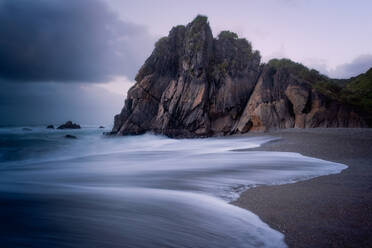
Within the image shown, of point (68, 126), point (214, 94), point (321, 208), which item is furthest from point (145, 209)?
point (68, 126)

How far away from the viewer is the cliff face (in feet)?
69.3

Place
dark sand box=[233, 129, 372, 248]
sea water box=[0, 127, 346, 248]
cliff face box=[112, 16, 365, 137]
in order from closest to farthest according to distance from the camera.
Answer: dark sand box=[233, 129, 372, 248], sea water box=[0, 127, 346, 248], cliff face box=[112, 16, 365, 137]

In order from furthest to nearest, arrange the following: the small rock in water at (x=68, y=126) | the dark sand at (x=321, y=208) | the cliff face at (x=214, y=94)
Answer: the small rock in water at (x=68, y=126) < the cliff face at (x=214, y=94) < the dark sand at (x=321, y=208)

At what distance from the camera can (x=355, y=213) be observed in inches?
137

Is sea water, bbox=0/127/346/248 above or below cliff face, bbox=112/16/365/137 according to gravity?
below

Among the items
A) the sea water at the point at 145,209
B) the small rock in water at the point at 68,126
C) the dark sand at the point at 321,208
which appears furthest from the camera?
the small rock in water at the point at 68,126

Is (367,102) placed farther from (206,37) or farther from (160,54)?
(160,54)

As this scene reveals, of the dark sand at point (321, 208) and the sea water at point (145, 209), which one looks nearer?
the dark sand at point (321, 208)

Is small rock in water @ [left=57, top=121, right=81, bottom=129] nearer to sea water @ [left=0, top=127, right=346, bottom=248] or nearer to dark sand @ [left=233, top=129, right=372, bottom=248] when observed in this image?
sea water @ [left=0, top=127, right=346, bottom=248]

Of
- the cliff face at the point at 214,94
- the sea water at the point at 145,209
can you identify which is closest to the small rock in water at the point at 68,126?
the cliff face at the point at 214,94

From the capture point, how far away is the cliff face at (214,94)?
2111cm

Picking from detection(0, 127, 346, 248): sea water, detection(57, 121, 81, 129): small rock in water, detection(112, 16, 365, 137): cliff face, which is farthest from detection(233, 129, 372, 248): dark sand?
detection(57, 121, 81, 129): small rock in water

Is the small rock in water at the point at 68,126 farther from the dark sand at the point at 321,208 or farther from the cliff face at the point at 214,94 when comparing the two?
the dark sand at the point at 321,208

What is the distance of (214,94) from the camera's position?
26781 millimetres
